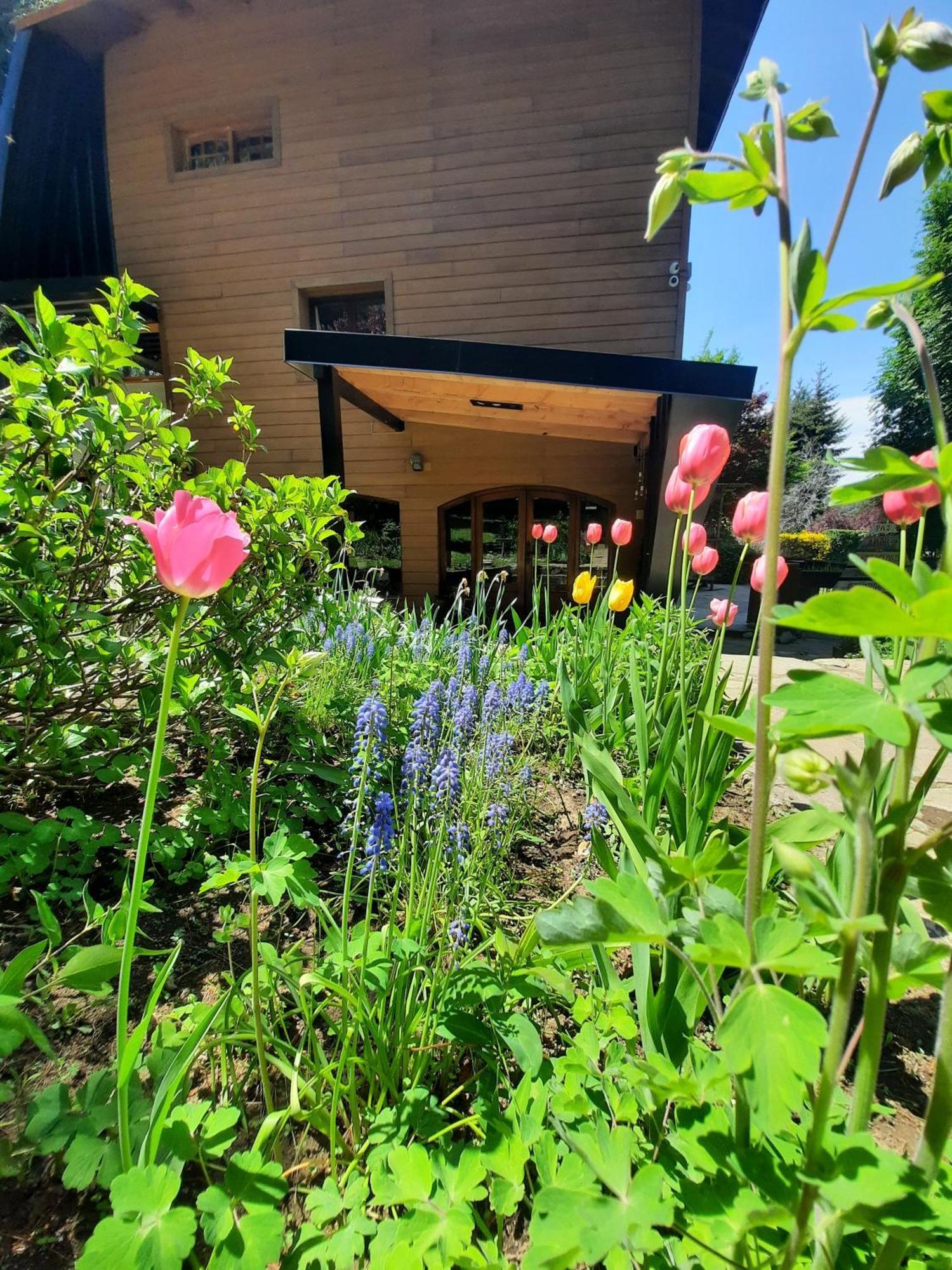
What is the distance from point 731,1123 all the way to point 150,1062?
0.81 meters

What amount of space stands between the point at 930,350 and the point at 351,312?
1496 cm

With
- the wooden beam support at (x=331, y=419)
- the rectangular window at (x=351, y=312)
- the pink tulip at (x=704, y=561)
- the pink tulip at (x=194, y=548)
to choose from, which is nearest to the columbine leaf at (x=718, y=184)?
the pink tulip at (x=194, y=548)

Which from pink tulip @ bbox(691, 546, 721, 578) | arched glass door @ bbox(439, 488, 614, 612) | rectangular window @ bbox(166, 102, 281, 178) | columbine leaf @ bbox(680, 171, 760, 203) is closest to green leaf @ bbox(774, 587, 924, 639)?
columbine leaf @ bbox(680, 171, 760, 203)

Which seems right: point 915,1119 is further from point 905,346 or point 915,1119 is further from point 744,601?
point 905,346

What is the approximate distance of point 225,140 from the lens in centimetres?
832

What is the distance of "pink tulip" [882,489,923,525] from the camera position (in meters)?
1.00

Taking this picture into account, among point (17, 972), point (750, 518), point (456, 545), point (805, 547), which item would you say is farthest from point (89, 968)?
point (805, 547)

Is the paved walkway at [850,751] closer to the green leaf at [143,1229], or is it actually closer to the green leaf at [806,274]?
the green leaf at [806,274]

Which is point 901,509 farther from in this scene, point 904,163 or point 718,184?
point 718,184

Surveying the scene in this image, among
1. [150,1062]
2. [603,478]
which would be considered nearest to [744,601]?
[603,478]

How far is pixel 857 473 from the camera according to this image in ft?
1.70

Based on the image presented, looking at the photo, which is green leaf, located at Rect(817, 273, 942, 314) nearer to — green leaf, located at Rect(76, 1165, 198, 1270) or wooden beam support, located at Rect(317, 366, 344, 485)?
green leaf, located at Rect(76, 1165, 198, 1270)

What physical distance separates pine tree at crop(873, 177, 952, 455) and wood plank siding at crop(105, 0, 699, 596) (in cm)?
986

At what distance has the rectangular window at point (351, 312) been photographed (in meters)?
7.96
